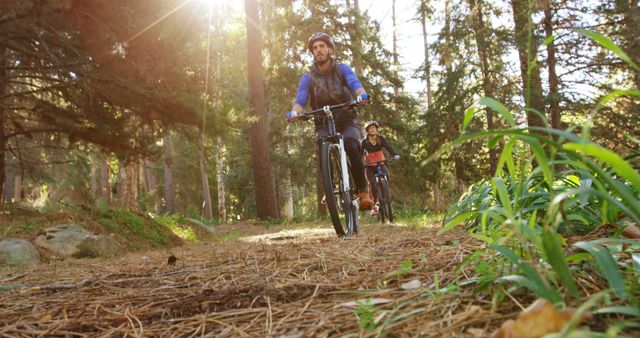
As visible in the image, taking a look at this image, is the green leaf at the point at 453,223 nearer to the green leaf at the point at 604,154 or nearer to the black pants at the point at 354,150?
the green leaf at the point at 604,154

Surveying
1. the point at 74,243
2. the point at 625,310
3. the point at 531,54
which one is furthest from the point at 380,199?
the point at 625,310

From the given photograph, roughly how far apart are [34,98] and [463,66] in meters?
11.7

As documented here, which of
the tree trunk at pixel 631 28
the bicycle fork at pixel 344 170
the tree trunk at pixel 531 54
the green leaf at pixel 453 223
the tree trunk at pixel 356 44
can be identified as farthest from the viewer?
the tree trunk at pixel 356 44

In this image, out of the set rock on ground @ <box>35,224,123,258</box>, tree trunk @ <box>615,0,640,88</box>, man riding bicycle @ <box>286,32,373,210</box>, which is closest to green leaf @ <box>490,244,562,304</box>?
man riding bicycle @ <box>286,32,373,210</box>

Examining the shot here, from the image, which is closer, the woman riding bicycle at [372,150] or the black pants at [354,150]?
the black pants at [354,150]

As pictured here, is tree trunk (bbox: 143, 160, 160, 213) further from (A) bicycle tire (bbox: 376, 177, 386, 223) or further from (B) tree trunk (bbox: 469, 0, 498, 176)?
(A) bicycle tire (bbox: 376, 177, 386, 223)

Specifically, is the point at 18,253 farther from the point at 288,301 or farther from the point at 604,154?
the point at 604,154

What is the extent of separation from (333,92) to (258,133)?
799 cm

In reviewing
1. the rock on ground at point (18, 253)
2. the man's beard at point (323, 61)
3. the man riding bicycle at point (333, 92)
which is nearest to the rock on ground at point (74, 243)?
the rock on ground at point (18, 253)

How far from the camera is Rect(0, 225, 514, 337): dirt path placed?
3.92 ft

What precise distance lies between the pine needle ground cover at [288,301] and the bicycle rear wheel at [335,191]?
1.88m

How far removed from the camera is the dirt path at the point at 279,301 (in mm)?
1195

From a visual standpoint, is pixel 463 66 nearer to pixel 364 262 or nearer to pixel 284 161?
pixel 284 161

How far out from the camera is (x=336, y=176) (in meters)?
4.89
